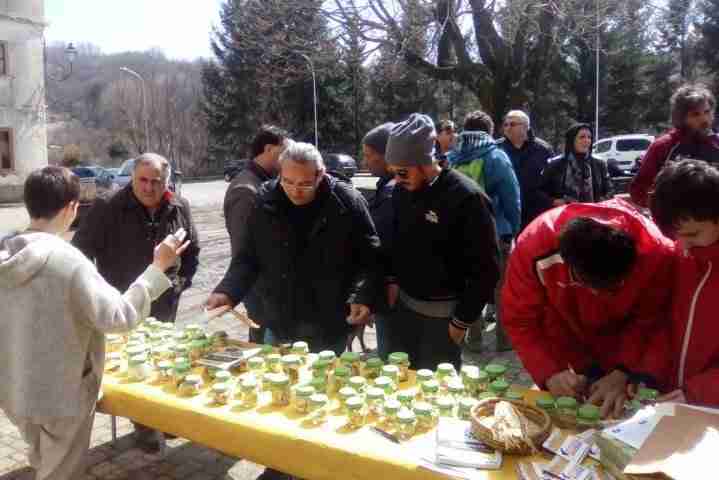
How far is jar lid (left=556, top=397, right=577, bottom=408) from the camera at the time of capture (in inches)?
74.1

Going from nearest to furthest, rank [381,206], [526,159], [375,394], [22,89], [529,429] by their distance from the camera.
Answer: [529,429] → [375,394] → [381,206] → [526,159] → [22,89]

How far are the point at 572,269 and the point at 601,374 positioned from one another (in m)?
0.50

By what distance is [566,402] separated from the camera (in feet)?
6.20

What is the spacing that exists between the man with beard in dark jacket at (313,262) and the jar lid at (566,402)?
3.53ft

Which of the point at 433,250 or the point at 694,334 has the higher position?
the point at 433,250

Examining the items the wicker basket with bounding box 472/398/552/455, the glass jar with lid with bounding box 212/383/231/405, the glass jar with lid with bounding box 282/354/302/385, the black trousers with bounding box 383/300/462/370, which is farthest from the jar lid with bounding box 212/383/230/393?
the black trousers with bounding box 383/300/462/370

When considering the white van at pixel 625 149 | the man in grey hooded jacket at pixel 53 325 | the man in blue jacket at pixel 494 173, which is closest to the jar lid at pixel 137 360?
the man in grey hooded jacket at pixel 53 325

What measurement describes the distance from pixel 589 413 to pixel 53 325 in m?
1.74

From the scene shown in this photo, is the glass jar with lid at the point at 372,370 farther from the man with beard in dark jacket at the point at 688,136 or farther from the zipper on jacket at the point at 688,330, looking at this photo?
the man with beard in dark jacket at the point at 688,136

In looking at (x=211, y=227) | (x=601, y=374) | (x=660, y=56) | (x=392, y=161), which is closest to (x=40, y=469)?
(x=392, y=161)

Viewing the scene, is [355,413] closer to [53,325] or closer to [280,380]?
[280,380]

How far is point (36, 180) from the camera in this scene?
2.21m

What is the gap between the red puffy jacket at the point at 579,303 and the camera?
1.94 m

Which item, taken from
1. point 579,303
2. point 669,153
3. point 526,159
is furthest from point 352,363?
point 526,159
